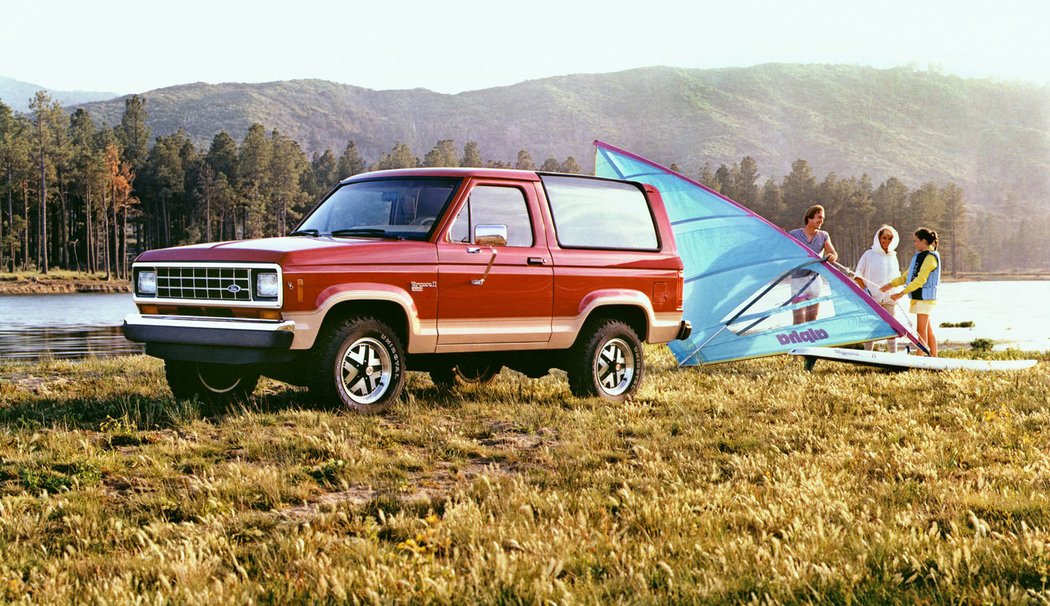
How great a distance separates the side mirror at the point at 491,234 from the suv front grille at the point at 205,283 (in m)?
2.10

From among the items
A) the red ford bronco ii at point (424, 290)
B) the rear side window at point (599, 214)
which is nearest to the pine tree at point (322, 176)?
the rear side window at point (599, 214)

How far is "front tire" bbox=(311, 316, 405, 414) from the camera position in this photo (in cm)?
907

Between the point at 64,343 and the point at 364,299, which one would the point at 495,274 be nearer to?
the point at 364,299

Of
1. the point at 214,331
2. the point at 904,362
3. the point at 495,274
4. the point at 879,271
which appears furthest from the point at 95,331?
the point at 904,362

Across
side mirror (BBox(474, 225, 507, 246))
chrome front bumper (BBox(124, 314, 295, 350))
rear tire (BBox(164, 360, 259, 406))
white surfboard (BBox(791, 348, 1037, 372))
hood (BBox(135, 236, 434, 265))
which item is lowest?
white surfboard (BBox(791, 348, 1037, 372))

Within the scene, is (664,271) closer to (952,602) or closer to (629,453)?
(629,453)

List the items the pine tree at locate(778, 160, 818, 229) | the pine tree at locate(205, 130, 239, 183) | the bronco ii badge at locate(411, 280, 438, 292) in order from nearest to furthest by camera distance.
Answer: the bronco ii badge at locate(411, 280, 438, 292), the pine tree at locate(205, 130, 239, 183), the pine tree at locate(778, 160, 818, 229)

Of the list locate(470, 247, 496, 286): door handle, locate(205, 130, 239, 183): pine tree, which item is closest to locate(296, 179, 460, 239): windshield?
locate(470, 247, 496, 286): door handle

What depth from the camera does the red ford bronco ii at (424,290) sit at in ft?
29.3

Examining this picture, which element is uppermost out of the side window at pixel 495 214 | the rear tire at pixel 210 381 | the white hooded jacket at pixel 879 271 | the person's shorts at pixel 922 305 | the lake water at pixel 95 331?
the side window at pixel 495 214

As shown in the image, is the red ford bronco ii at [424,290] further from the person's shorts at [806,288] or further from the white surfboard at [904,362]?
the person's shorts at [806,288]

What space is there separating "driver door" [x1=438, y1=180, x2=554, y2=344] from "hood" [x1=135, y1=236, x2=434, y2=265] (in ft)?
1.38

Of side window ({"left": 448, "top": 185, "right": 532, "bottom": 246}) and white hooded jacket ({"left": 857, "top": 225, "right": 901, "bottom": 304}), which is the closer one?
side window ({"left": 448, "top": 185, "right": 532, "bottom": 246})

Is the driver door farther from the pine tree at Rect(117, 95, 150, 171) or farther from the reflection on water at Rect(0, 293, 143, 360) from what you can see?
the pine tree at Rect(117, 95, 150, 171)
